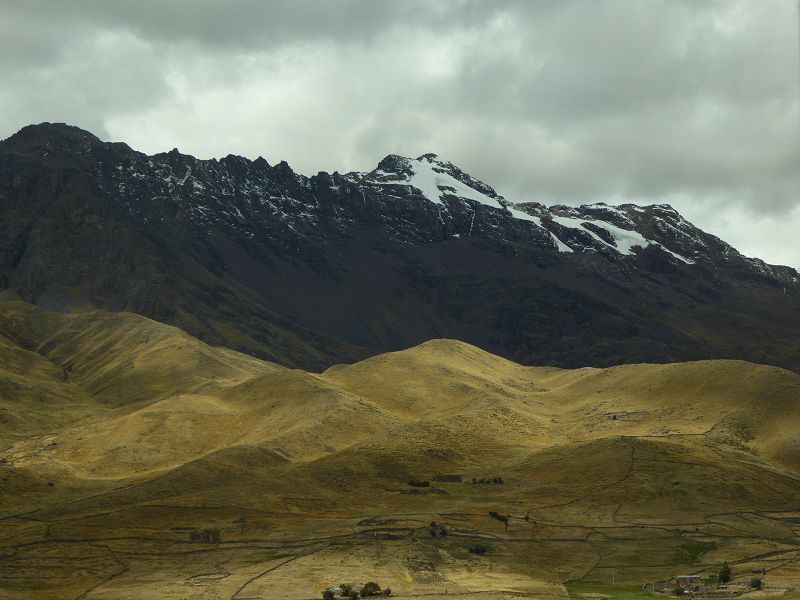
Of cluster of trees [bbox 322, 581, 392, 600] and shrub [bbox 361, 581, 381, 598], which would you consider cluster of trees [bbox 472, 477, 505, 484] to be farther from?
shrub [bbox 361, 581, 381, 598]

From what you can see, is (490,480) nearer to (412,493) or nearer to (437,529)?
(412,493)

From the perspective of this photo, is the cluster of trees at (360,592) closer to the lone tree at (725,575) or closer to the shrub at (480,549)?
the shrub at (480,549)

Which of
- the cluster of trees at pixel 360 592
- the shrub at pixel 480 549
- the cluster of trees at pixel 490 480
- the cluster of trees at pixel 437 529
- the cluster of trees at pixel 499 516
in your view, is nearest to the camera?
the cluster of trees at pixel 360 592

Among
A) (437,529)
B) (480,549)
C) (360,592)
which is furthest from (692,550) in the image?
(360,592)

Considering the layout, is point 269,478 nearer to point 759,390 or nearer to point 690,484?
point 690,484

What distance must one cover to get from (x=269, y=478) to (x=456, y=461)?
2935cm

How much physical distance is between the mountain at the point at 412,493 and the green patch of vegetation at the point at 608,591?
2.15ft

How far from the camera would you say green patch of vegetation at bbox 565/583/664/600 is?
95312 millimetres

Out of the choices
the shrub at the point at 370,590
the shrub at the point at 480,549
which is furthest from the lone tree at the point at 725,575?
the shrub at the point at 370,590

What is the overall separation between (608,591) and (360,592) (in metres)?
23.3

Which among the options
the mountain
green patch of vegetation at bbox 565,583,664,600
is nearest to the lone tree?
the mountain

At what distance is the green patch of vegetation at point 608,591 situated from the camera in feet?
313

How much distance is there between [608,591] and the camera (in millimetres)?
98625

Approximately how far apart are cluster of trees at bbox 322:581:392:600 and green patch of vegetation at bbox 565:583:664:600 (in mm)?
17267
